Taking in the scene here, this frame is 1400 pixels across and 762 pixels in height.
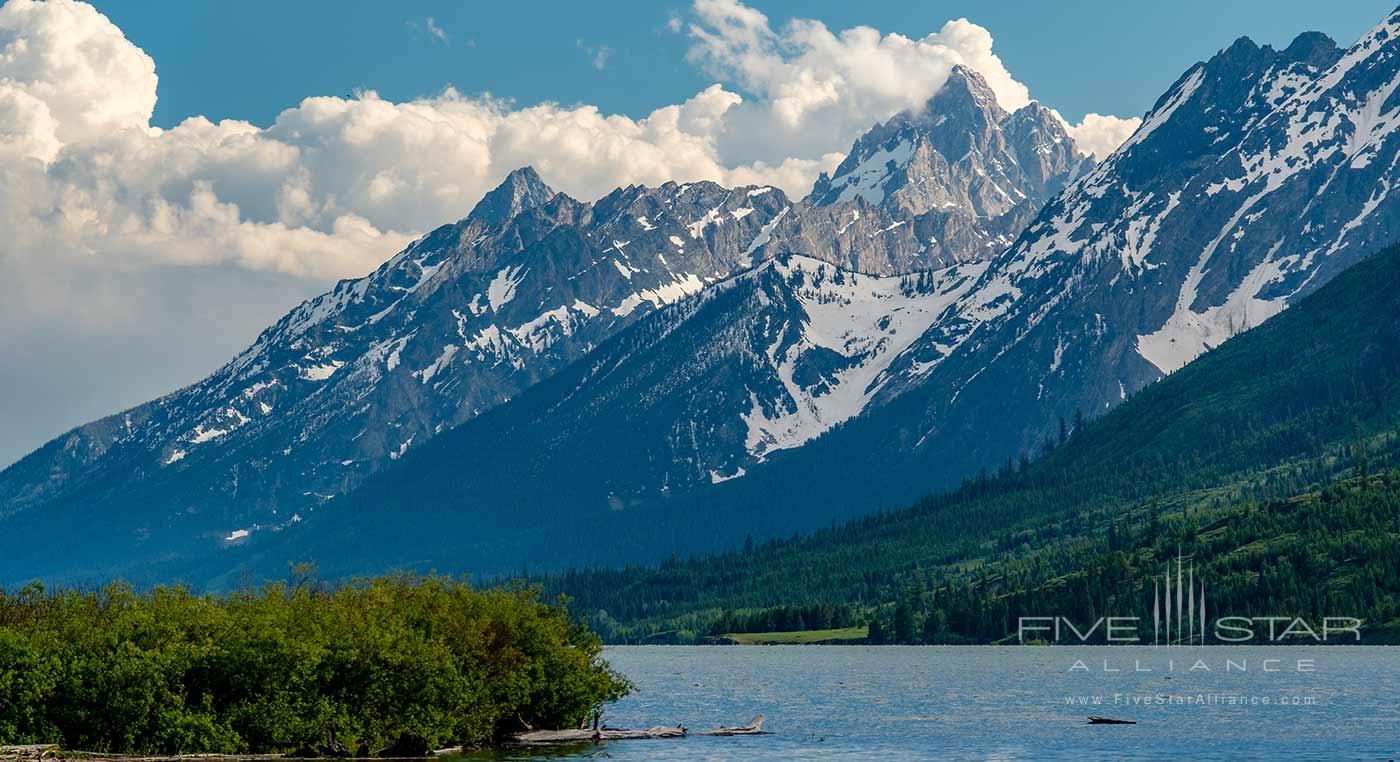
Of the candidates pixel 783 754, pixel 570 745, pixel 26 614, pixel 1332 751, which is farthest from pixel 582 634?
pixel 1332 751

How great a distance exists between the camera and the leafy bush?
131m

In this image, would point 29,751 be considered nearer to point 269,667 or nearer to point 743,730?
point 269,667

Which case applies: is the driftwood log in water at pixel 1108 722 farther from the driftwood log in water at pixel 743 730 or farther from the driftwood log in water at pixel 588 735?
the driftwood log in water at pixel 588 735

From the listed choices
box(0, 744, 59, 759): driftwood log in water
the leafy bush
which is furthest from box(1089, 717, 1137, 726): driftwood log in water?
box(0, 744, 59, 759): driftwood log in water

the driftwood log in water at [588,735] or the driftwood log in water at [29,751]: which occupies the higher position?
the driftwood log in water at [588,735]

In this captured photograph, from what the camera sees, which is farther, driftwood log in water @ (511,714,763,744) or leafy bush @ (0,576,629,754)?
→ driftwood log in water @ (511,714,763,744)

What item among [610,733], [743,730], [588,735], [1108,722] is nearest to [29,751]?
[588,735]

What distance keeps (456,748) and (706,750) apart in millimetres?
20162

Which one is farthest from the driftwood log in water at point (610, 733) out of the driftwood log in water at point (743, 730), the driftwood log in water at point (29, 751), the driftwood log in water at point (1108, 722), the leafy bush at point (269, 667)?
the driftwood log in water at point (29, 751)

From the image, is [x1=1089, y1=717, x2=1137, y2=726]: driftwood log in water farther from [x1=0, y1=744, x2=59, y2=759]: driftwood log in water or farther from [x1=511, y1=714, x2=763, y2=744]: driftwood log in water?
[x1=0, y1=744, x2=59, y2=759]: driftwood log in water

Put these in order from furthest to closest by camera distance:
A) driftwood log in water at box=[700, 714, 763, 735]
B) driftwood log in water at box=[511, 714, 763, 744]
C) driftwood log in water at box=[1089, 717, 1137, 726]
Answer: driftwood log in water at box=[1089, 717, 1137, 726] < driftwood log in water at box=[700, 714, 763, 735] < driftwood log in water at box=[511, 714, 763, 744]

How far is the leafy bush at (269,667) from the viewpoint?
131375mm

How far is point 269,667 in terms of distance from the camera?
5320 inches

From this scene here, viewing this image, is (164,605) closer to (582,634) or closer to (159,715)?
(159,715)
